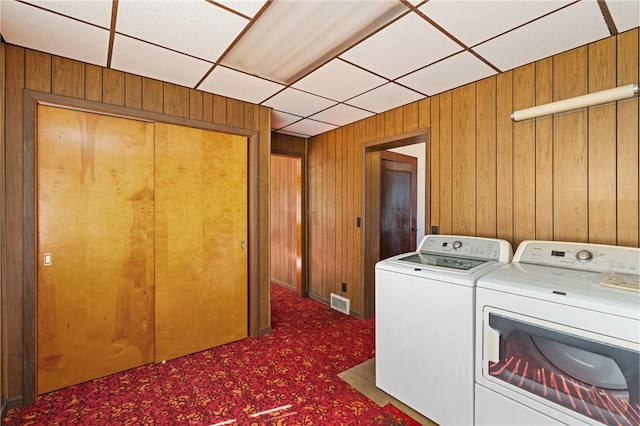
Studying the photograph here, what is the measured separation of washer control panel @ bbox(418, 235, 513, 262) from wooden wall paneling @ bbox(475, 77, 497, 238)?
Answer: 25cm

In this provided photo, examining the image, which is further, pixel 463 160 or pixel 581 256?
pixel 463 160

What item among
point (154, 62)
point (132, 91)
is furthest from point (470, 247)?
point (132, 91)

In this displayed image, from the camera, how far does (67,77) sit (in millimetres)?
2113

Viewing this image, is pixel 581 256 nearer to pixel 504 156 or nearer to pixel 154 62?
pixel 504 156

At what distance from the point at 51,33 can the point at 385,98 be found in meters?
2.53

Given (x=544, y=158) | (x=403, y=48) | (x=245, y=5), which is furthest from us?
(x=544, y=158)

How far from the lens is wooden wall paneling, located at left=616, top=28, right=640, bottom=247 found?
1.73 m

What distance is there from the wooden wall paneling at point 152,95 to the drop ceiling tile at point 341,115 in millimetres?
1578

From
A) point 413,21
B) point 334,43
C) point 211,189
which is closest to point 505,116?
point 413,21

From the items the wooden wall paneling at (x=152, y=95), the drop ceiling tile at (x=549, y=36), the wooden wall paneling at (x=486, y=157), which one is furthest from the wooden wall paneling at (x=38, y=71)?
the wooden wall paneling at (x=486, y=157)

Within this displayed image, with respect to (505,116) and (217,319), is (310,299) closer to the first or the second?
(217,319)

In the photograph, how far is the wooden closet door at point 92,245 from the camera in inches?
82.4

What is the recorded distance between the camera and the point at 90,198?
223 cm

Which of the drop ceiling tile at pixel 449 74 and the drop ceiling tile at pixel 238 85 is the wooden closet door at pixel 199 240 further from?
the drop ceiling tile at pixel 449 74
